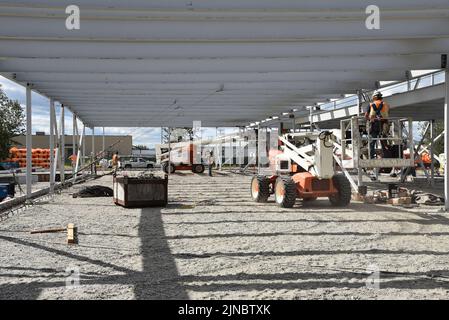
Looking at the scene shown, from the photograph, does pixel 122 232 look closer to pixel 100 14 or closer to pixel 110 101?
pixel 100 14

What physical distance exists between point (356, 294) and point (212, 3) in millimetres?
5324

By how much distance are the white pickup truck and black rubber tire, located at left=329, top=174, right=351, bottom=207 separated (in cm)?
3389

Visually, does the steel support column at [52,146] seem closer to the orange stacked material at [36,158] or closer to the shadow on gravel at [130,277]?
the shadow on gravel at [130,277]

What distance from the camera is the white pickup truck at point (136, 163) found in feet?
149

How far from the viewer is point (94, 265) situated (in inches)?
245

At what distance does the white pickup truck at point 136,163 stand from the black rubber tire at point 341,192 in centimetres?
3389

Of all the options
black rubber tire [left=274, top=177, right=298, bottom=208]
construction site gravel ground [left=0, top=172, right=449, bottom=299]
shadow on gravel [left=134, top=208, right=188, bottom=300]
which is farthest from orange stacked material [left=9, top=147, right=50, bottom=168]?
shadow on gravel [left=134, top=208, right=188, bottom=300]

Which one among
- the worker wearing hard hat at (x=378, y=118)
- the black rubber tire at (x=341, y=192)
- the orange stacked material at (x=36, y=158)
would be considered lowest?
the black rubber tire at (x=341, y=192)

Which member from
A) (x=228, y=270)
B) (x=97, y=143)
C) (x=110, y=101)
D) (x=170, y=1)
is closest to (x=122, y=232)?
(x=228, y=270)

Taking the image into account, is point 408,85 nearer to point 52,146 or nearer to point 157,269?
point 157,269

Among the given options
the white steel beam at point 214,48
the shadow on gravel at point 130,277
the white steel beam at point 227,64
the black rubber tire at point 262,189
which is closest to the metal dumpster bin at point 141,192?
the black rubber tire at point 262,189

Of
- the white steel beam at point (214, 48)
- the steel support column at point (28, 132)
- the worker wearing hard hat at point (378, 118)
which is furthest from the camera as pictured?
the steel support column at point (28, 132)

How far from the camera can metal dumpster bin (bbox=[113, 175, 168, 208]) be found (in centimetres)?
1271

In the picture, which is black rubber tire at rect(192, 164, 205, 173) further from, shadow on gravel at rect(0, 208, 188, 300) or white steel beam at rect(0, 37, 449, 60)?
shadow on gravel at rect(0, 208, 188, 300)
